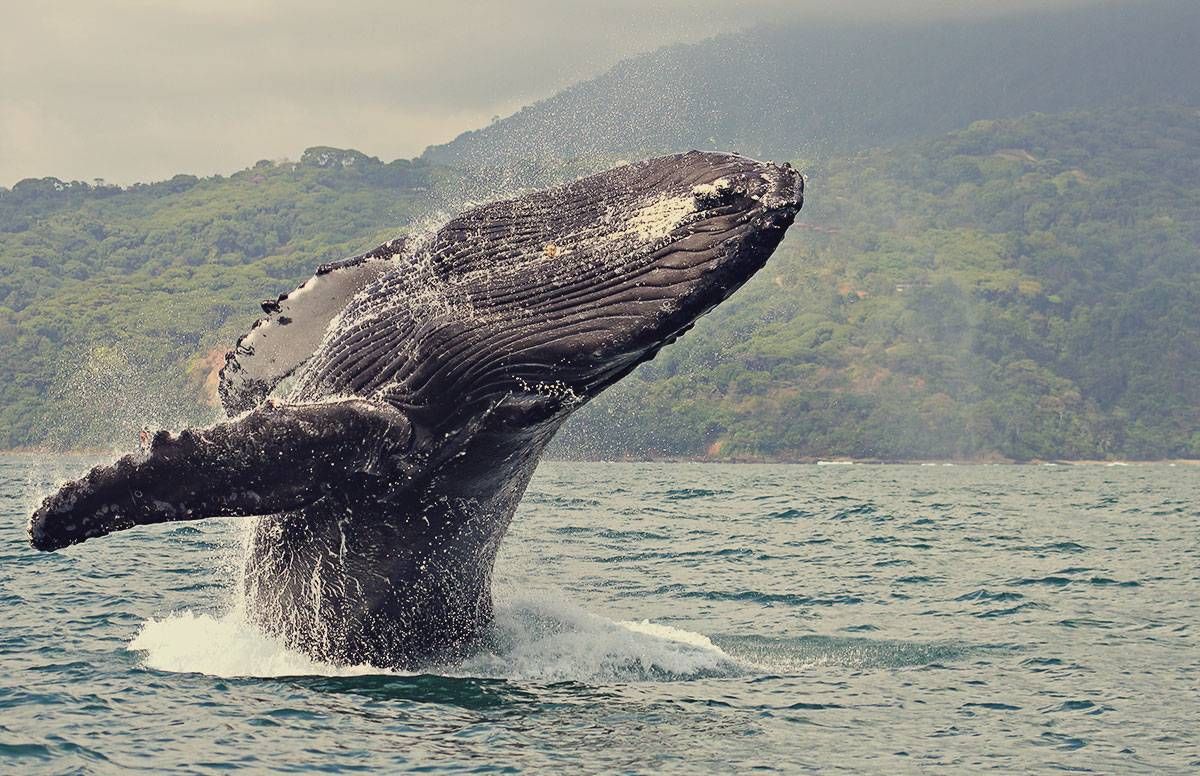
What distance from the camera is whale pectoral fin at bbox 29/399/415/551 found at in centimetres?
595

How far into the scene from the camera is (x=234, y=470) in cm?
607

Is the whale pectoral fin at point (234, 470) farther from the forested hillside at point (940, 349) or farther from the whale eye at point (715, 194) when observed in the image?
the forested hillside at point (940, 349)

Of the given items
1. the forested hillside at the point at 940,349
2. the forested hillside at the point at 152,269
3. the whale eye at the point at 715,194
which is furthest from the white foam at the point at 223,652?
the forested hillside at the point at 940,349

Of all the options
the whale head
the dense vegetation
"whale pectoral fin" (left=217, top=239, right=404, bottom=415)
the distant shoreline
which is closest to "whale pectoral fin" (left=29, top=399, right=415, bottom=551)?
the whale head

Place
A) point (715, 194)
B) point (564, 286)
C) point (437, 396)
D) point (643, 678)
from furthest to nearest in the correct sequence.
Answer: point (643, 678) < point (437, 396) < point (564, 286) < point (715, 194)

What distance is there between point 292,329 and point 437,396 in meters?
1.53

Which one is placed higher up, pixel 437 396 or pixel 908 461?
pixel 437 396

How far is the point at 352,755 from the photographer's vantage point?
6.57 metres

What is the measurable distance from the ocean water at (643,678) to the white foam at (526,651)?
2 centimetres

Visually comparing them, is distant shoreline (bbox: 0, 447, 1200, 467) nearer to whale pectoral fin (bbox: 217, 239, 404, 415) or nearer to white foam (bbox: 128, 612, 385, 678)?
white foam (bbox: 128, 612, 385, 678)

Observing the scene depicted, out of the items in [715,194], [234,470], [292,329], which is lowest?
[234,470]

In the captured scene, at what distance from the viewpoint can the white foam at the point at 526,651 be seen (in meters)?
7.78

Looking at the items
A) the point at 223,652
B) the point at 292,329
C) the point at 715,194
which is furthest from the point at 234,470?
the point at 223,652

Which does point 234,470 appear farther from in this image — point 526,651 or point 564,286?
point 526,651
